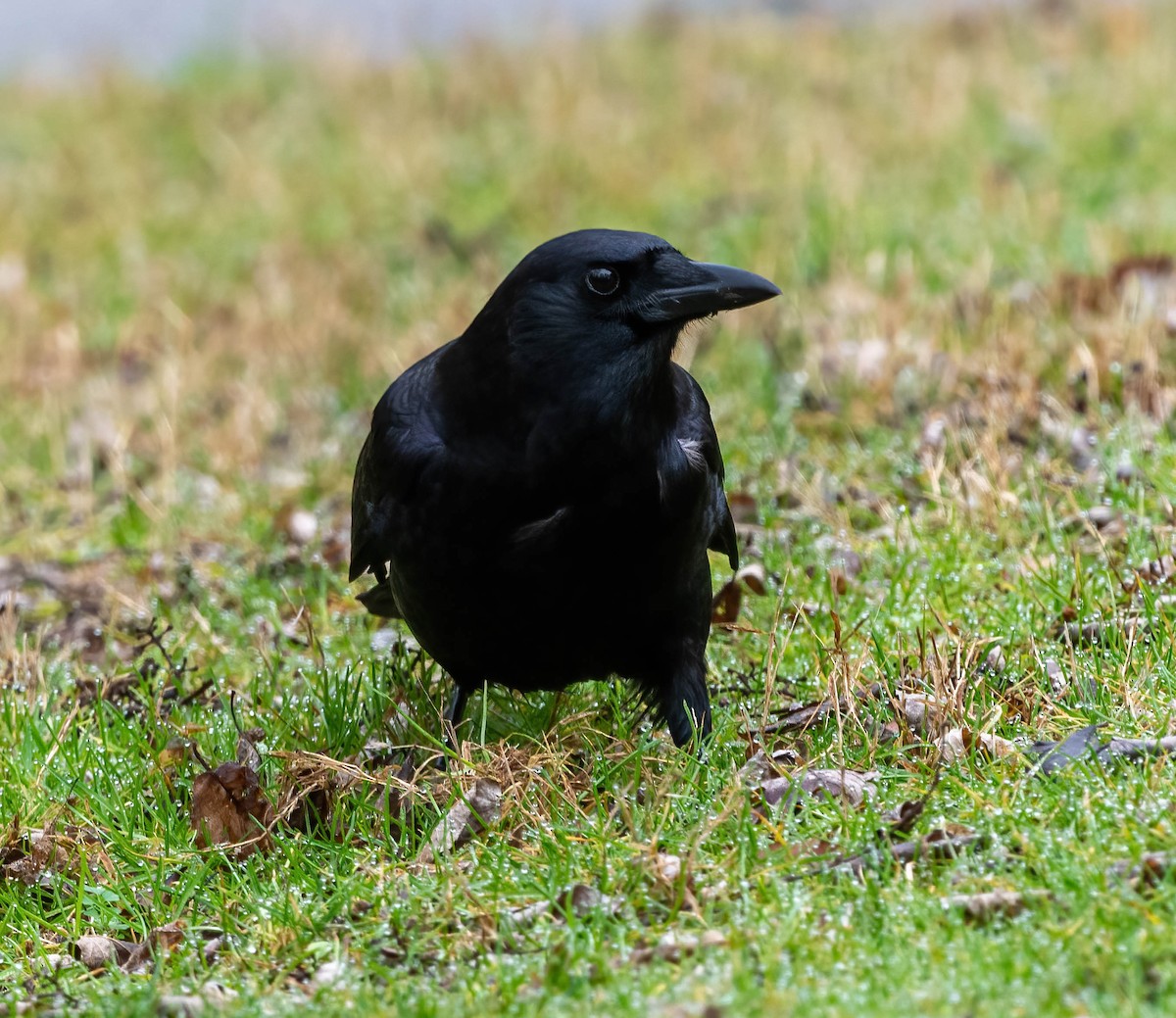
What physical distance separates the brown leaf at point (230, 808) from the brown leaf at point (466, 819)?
0.45 m

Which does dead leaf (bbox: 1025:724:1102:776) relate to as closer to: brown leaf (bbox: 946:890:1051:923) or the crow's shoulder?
brown leaf (bbox: 946:890:1051:923)

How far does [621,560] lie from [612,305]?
1.86 feet

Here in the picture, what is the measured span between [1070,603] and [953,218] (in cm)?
402

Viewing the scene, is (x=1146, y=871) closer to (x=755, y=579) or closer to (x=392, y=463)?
(x=392, y=463)

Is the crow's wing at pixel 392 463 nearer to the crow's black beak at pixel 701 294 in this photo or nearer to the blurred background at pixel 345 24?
the crow's black beak at pixel 701 294

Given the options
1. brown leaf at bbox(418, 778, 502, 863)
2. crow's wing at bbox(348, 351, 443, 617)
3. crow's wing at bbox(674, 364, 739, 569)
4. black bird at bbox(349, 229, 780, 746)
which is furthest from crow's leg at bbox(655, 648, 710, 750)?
crow's wing at bbox(348, 351, 443, 617)

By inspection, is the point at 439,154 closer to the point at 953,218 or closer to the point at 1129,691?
Answer: the point at 953,218

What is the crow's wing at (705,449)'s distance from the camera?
12.8 ft

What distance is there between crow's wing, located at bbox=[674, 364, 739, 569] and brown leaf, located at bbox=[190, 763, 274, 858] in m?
1.24

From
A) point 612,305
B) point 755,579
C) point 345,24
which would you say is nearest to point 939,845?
point 612,305

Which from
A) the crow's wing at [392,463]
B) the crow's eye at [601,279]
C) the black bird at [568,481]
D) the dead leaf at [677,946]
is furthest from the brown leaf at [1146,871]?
the crow's wing at [392,463]

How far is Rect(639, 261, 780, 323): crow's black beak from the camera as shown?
12.0ft

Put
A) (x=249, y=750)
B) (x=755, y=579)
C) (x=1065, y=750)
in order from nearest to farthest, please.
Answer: (x=1065, y=750), (x=249, y=750), (x=755, y=579)

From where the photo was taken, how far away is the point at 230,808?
3844mm
